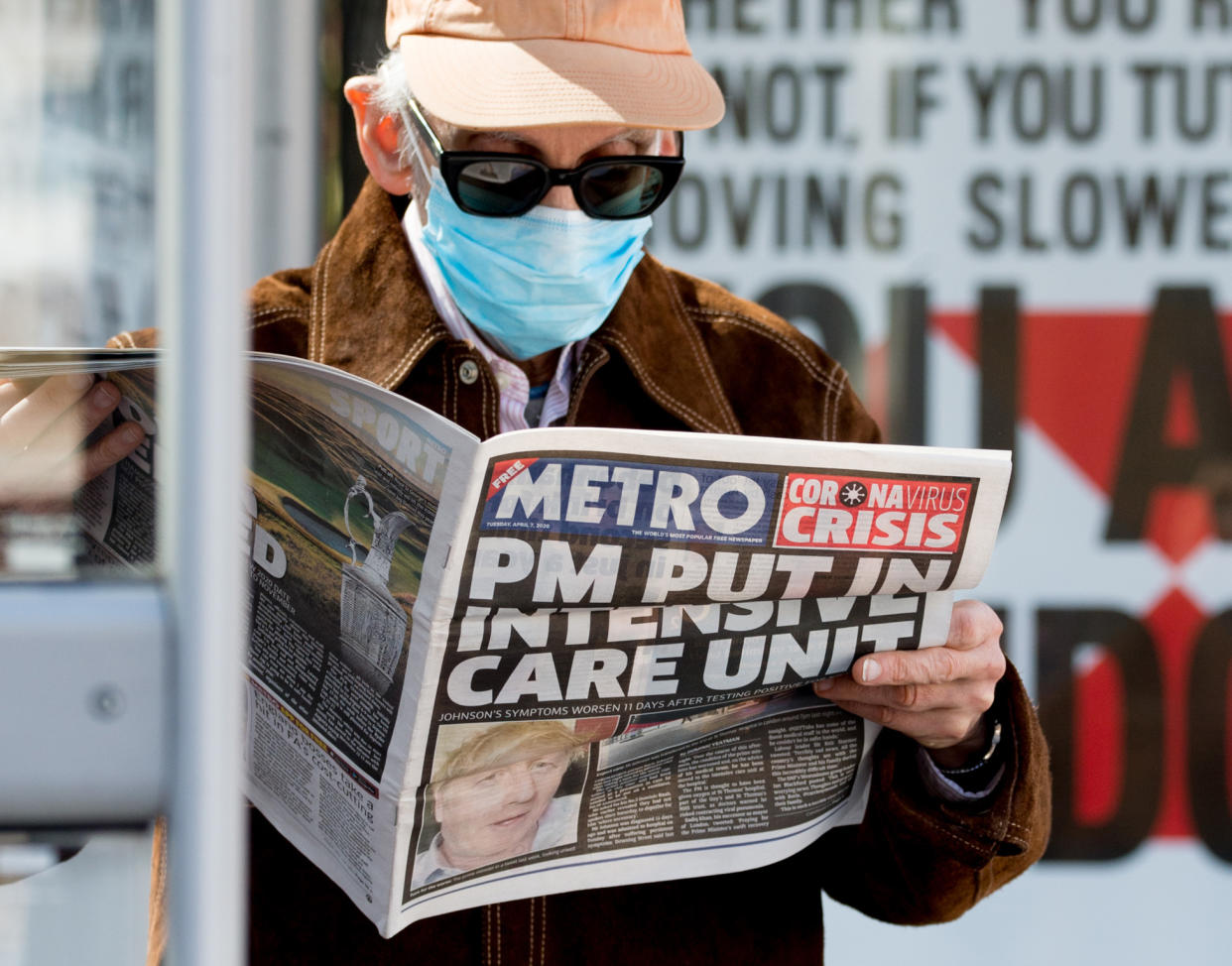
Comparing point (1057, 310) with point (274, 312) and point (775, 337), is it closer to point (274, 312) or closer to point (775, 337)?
point (775, 337)

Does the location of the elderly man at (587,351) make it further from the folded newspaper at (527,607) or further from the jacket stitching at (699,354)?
the folded newspaper at (527,607)

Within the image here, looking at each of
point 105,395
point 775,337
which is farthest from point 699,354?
point 105,395

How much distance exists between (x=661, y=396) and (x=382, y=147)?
0.40 metres

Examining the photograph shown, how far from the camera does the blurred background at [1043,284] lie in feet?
7.84

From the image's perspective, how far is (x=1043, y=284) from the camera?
2432mm

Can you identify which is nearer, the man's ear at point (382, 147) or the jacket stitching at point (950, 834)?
the jacket stitching at point (950, 834)

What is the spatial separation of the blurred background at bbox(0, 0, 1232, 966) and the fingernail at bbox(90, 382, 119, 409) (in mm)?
1486

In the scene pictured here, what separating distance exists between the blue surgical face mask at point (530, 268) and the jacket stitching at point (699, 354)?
0.10m

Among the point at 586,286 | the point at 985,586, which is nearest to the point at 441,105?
the point at 586,286

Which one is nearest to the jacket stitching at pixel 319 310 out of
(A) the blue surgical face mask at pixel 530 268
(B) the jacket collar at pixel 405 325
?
(B) the jacket collar at pixel 405 325

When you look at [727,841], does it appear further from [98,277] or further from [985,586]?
[985,586]

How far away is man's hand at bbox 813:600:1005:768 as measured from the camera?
1.08m

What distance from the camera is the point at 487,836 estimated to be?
1.06 meters

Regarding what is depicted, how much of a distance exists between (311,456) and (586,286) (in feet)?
1.42
